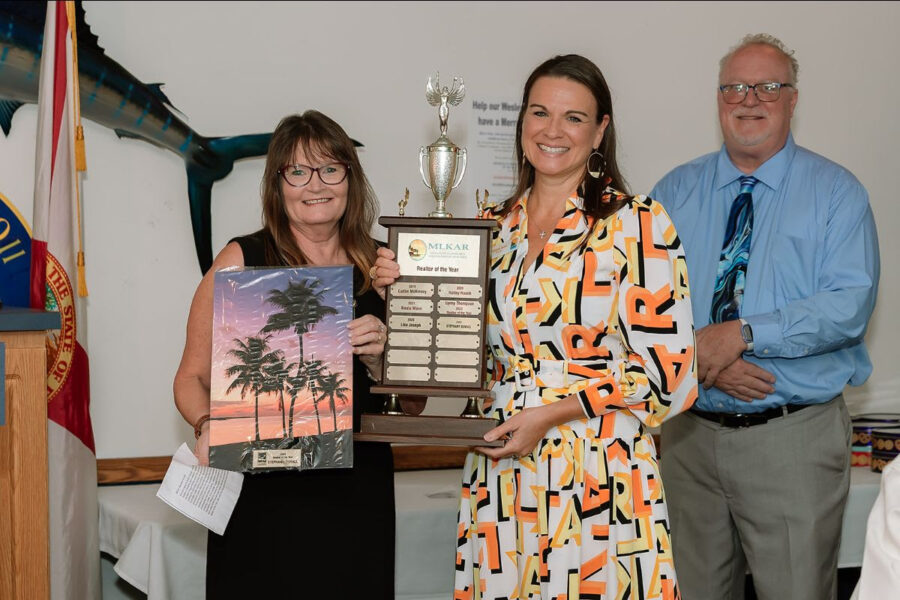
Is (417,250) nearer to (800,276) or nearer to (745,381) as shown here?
(745,381)

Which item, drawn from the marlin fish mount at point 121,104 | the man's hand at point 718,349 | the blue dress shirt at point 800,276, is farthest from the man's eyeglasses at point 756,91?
the marlin fish mount at point 121,104

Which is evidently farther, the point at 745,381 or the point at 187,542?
the point at 187,542

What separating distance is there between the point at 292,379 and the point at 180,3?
1.72m

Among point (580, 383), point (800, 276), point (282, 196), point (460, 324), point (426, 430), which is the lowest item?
point (426, 430)

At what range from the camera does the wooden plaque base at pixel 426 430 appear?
2062 mm

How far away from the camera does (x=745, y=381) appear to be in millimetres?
2645

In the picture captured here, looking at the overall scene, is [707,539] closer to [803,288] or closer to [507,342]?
[803,288]

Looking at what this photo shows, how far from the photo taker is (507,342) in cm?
215

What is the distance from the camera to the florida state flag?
9.05 feet

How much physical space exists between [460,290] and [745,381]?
0.97 meters

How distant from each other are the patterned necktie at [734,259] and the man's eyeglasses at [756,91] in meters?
0.23

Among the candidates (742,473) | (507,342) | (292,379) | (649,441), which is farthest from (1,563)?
(742,473)

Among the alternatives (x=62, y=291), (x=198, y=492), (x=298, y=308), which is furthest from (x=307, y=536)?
(x=62, y=291)

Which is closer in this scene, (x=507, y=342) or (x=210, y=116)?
(x=507, y=342)
